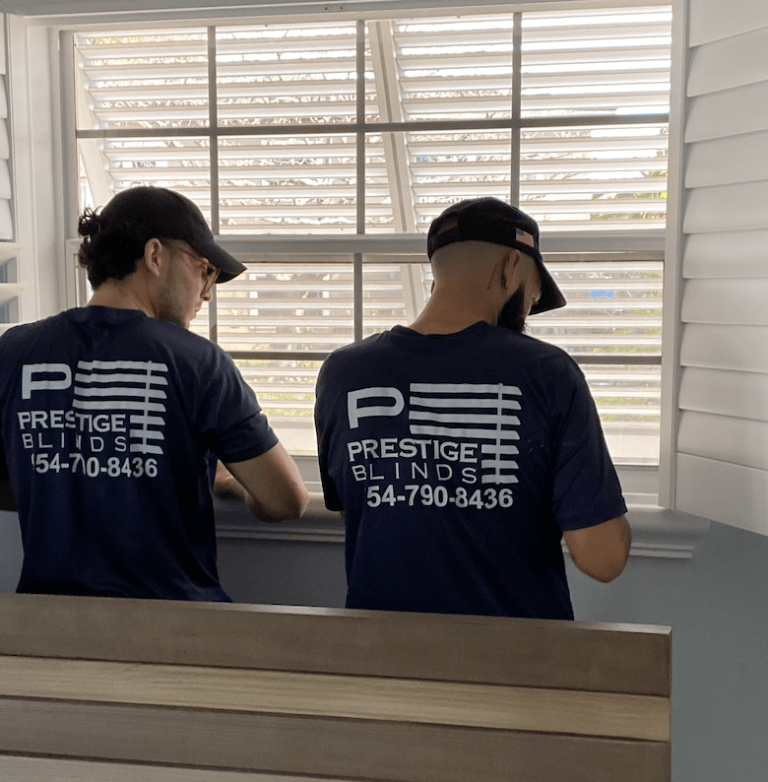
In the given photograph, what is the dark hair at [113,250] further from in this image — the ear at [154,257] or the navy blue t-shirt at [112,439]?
the navy blue t-shirt at [112,439]

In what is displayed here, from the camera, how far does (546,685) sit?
3.95 ft

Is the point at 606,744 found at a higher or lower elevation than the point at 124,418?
lower

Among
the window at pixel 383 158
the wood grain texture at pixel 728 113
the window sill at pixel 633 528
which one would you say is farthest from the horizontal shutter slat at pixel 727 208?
the window sill at pixel 633 528

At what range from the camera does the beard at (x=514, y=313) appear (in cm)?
166

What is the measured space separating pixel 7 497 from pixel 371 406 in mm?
961

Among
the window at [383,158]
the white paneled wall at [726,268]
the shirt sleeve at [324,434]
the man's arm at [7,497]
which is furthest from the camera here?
the window at [383,158]

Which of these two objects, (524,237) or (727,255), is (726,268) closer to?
(727,255)

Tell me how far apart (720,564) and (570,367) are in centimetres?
85

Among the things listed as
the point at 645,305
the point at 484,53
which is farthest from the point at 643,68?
the point at 645,305

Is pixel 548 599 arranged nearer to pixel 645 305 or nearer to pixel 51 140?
pixel 645 305

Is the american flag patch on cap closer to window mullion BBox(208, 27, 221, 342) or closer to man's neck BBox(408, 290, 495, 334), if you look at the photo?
man's neck BBox(408, 290, 495, 334)

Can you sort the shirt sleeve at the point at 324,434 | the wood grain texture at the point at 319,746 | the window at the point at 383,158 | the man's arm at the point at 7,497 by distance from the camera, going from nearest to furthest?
the wood grain texture at the point at 319,746 → the shirt sleeve at the point at 324,434 → the man's arm at the point at 7,497 → the window at the point at 383,158

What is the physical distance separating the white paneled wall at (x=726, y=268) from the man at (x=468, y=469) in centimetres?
43

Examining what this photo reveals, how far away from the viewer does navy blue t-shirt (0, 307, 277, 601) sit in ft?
5.33
